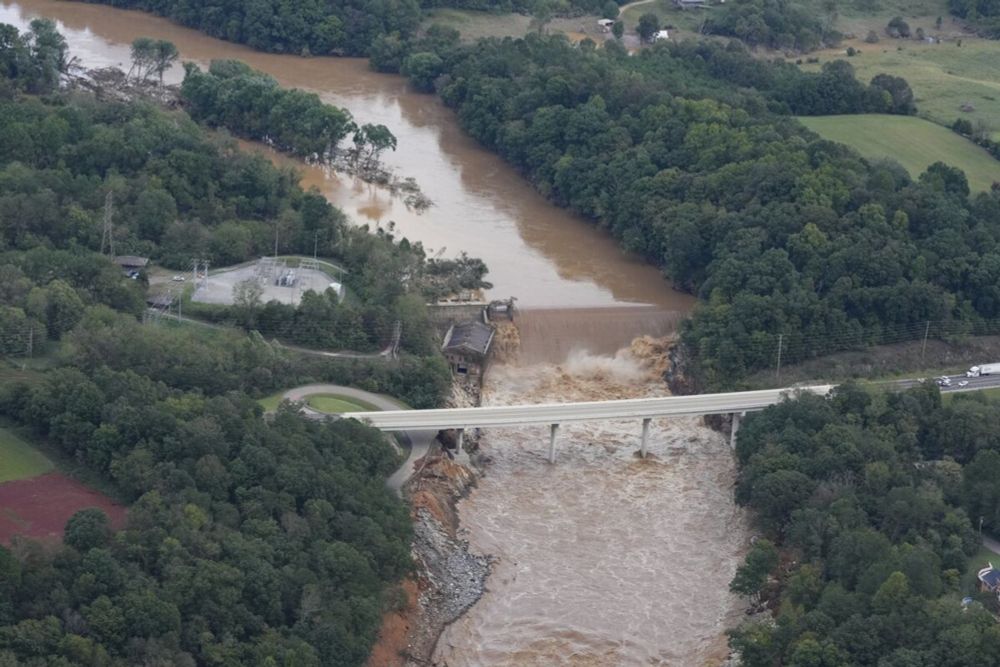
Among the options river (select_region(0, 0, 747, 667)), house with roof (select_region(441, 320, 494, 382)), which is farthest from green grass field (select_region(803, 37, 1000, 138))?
house with roof (select_region(441, 320, 494, 382))

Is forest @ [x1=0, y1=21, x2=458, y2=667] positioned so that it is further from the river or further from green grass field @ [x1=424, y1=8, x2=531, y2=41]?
green grass field @ [x1=424, y1=8, x2=531, y2=41]

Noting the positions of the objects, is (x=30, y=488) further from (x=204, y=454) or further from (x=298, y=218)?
(x=298, y=218)

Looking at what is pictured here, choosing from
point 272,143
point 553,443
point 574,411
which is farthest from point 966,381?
point 272,143

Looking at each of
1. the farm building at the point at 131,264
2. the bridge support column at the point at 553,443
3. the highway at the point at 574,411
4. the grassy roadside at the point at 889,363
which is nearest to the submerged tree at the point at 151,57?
the farm building at the point at 131,264

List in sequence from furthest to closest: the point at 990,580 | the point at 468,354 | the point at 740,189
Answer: the point at 740,189 → the point at 468,354 → the point at 990,580

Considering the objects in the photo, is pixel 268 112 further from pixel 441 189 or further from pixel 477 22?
pixel 477 22

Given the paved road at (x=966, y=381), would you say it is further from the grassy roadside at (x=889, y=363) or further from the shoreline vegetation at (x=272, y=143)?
the shoreline vegetation at (x=272, y=143)
